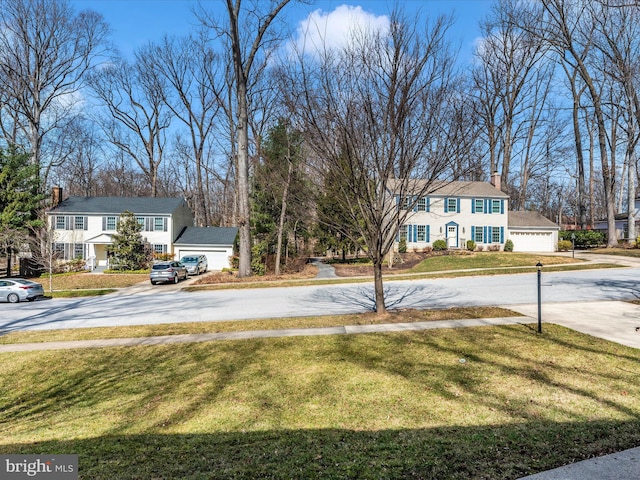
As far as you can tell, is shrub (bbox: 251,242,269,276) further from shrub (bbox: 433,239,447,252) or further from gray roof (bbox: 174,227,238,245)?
shrub (bbox: 433,239,447,252)

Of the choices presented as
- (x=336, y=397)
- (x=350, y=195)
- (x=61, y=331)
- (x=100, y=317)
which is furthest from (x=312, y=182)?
(x=100, y=317)

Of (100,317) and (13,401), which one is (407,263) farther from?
(13,401)

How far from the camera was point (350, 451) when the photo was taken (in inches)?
146

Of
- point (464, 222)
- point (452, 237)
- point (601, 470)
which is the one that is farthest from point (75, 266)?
point (601, 470)

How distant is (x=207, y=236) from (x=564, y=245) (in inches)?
1305

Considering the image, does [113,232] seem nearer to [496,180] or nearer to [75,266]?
[75,266]

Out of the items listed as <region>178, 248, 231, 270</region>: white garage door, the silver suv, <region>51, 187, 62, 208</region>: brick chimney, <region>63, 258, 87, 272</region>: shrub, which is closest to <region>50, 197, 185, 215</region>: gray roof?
<region>51, 187, 62, 208</region>: brick chimney

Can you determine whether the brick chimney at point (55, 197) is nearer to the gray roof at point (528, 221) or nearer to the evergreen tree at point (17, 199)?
the evergreen tree at point (17, 199)

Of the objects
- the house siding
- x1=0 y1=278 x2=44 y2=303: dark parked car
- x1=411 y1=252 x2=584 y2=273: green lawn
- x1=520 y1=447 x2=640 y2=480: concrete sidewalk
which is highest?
the house siding

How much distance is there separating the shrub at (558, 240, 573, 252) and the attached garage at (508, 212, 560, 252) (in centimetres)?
60

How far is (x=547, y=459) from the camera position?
3.34 m

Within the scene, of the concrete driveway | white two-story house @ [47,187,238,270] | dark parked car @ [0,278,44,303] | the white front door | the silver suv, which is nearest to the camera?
the concrete driveway

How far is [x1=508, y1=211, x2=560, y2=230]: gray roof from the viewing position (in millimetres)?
35594

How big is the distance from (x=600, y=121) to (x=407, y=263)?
20256 mm
